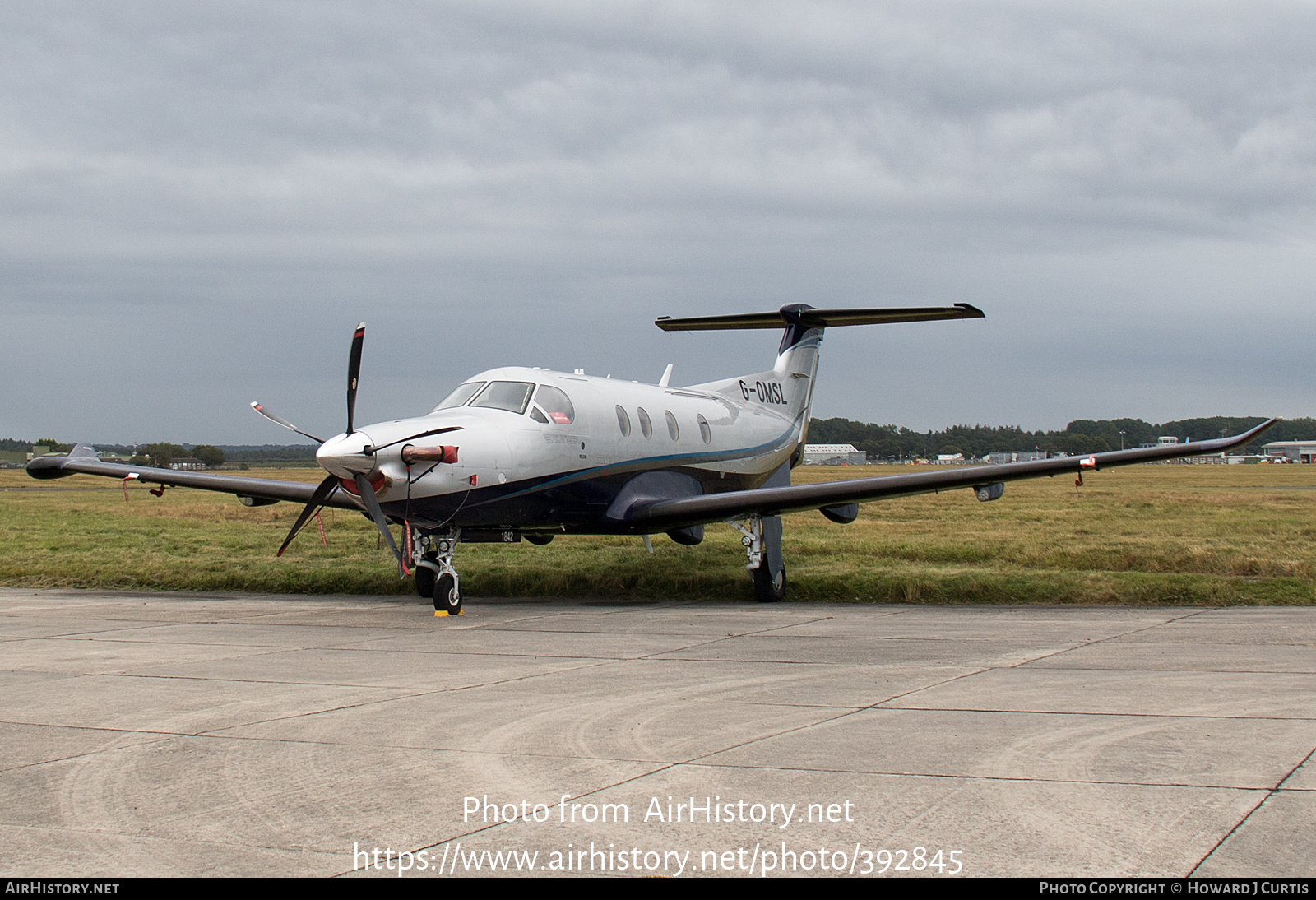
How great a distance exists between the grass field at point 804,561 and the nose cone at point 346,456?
6.24 meters

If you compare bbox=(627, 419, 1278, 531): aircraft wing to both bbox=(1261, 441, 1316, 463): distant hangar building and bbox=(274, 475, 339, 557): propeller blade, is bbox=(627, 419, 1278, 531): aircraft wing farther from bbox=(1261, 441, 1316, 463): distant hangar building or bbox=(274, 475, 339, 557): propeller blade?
bbox=(1261, 441, 1316, 463): distant hangar building

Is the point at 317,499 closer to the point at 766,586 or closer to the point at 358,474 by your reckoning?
the point at 358,474

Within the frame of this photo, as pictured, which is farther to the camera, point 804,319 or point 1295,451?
point 1295,451

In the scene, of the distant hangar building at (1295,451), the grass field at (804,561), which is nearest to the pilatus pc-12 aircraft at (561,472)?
the grass field at (804,561)

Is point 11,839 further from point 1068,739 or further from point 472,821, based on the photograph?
point 1068,739

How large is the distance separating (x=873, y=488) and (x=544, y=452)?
493 cm

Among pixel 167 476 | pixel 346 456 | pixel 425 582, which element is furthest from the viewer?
pixel 167 476

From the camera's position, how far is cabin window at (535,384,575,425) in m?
17.2

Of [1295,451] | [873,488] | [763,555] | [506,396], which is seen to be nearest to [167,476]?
[506,396]

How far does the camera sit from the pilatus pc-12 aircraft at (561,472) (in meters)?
15.2

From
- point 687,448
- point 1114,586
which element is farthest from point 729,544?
→ point 1114,586

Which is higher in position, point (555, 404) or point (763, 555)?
point (555, 404)

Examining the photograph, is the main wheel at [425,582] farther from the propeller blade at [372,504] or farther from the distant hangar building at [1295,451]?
the distant hangar building at [1295,451]

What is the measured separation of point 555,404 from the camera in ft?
57.0
